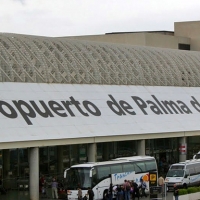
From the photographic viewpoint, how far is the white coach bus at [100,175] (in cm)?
4075

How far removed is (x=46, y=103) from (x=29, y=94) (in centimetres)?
118

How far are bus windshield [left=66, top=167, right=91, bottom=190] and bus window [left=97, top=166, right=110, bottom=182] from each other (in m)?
0.74

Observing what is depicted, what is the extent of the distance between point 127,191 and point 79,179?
272 centimetres

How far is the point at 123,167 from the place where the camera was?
142 feet

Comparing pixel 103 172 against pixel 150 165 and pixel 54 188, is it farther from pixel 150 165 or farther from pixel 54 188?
pixel 150 165

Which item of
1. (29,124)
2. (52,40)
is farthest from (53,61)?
(29,124)

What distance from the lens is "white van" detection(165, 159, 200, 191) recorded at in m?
47.0

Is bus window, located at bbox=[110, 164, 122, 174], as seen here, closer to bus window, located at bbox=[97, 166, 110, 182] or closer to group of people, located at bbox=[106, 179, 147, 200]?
bus window, located at bbox=[97, 166, 110, 182]

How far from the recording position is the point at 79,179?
40.8 m

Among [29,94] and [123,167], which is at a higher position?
[29,94]

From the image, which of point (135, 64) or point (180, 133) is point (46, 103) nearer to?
point (180, 133)

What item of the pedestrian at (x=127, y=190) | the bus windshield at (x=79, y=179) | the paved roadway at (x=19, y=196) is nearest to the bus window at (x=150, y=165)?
the paved roadway at (x=19, y=196)

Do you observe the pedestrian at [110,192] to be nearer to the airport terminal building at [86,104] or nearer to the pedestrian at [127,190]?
the pedestrian at [127,190]

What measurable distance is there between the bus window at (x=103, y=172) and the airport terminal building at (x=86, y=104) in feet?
9.73
